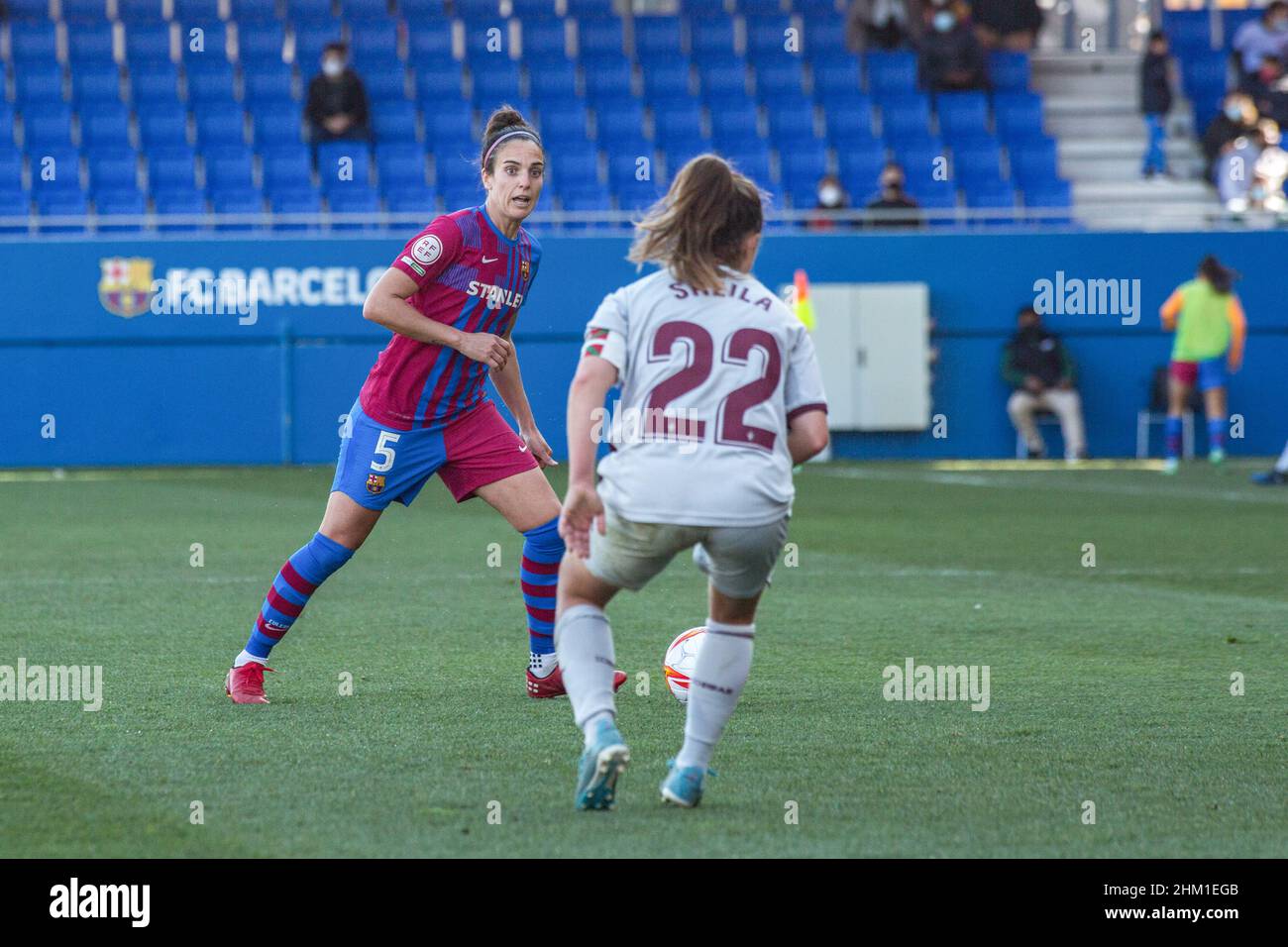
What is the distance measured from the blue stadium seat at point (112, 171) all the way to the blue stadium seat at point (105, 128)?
24 cm

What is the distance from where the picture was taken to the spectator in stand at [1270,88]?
77.2 ft

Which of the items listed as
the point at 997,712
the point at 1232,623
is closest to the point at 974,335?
the point at 1232,623

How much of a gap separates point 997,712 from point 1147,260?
623 inches

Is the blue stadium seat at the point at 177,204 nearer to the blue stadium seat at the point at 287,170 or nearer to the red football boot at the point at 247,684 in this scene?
the blue stadium seat at the point at 287,170

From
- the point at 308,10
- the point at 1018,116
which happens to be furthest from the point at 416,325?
the point at 308,10

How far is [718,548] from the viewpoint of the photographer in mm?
4688

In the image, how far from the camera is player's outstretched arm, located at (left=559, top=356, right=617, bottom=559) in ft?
15.1

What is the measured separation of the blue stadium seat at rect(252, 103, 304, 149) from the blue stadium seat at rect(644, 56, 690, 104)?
4.16 metres

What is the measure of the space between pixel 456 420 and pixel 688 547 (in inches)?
81.2

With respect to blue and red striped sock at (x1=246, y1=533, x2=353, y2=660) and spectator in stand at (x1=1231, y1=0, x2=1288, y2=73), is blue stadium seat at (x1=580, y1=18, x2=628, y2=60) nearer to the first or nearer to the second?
spectator in stand at (x1=1231, y1=0, x2=1288, y2=73)

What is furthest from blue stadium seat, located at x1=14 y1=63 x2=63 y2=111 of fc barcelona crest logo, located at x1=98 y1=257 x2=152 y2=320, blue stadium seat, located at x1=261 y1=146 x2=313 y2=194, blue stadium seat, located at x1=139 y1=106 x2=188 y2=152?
fc barcelona crest logo, located at x1=98 y1=257 x2=152 y2=320

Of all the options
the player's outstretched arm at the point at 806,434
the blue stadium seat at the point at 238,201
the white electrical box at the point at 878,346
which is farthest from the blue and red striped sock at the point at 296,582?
the blue stadium seat at the point at 238,201
